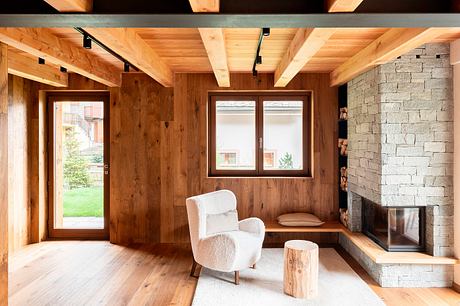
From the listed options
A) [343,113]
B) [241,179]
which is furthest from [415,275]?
[241,179]

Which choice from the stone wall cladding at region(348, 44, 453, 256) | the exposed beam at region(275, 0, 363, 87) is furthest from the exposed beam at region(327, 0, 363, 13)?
the stone wall cladding at region(348, 44, 453, 256)

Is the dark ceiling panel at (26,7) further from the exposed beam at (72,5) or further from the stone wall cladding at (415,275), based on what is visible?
the stone wall cladding at (415,275)

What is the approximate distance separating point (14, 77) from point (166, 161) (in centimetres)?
230

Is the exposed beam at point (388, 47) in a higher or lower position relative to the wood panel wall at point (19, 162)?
higher

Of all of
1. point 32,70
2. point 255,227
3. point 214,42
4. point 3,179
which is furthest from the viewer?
point 32,70

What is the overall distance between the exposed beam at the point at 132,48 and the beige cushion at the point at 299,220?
2388 mm

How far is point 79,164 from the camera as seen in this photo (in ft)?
16.9

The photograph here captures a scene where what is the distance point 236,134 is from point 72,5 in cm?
342

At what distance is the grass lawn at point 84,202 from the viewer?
516 cm

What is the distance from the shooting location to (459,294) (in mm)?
3258

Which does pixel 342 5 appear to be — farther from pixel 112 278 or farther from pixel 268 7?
pixel 112 278

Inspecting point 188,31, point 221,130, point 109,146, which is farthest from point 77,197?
point 188,31

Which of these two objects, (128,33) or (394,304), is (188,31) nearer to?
(128,33)

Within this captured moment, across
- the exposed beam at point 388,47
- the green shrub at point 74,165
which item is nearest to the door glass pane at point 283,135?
the exposed beam at point 388,47
